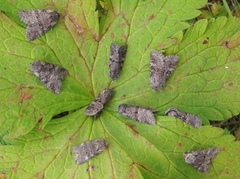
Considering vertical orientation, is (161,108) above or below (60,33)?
below

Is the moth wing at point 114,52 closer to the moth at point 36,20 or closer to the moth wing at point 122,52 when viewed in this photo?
the moth wing at point 122,52

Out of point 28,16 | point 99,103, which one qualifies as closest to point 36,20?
point 28,16

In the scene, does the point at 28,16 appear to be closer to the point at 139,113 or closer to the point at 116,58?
the point at 116,58

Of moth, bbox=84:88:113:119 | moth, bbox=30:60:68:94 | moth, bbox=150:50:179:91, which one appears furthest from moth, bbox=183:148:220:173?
moth, bbox=30:60:68:94

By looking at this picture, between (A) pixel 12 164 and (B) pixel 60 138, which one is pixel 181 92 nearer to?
(B) pixel 60 138

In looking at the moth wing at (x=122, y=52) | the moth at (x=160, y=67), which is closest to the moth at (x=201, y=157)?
the moth at (x=160, y=67)

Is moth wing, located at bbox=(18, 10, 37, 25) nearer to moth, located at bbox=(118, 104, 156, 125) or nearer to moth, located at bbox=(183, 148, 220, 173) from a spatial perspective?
moth, located at bbox=(118, 104, 156, 125)

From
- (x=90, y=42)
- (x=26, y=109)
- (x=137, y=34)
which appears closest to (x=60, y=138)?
(x=26, y=109)
